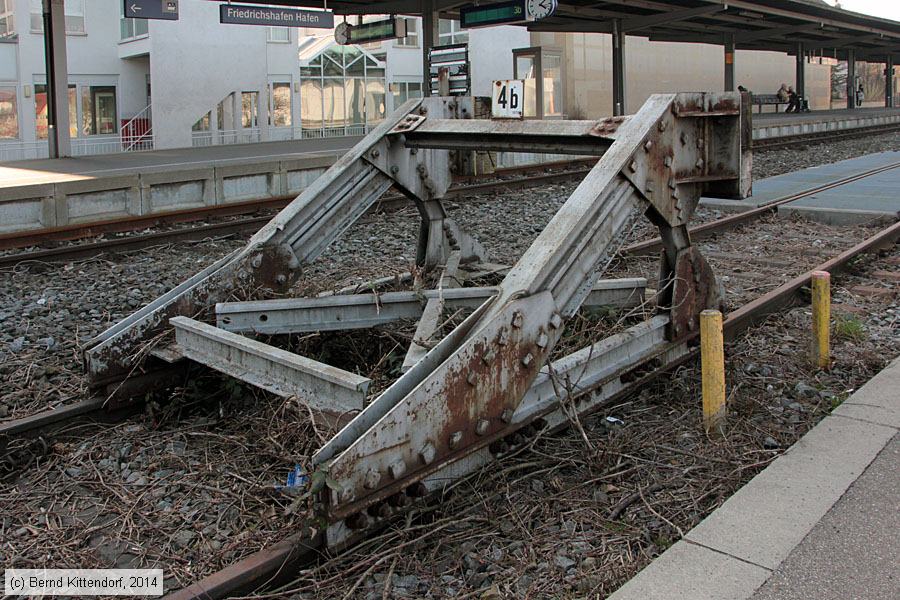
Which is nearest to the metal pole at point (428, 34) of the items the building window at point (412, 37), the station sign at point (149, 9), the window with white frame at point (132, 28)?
the station sign at point (149, 9)

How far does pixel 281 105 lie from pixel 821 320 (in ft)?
108

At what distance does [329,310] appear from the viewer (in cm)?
538

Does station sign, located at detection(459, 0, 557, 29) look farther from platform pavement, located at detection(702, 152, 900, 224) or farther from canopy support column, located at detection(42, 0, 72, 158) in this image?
canopy support column, located at detection(42, 0, 72, 158)

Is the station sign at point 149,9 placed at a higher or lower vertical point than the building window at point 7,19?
lower

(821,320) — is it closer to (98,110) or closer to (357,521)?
(357,521)

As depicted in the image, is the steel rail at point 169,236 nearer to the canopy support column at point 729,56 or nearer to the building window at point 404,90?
the building window at point 404,90

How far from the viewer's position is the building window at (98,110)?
3350 cm

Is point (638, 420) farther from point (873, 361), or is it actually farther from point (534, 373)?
point (873, 361)

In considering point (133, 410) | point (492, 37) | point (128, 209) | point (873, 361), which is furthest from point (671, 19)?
point (133, 410)

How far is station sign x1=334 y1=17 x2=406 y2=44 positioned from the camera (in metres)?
24.1

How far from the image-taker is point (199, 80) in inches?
1346

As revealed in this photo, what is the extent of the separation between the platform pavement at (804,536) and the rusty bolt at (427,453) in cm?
97

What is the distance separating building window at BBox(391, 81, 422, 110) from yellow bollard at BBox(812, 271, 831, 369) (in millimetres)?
35737

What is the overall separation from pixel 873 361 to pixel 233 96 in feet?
107
